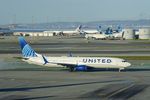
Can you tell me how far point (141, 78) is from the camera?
6512cm

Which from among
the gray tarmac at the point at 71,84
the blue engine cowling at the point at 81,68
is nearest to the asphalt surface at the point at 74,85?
the gray tarmac at the point at 71,84

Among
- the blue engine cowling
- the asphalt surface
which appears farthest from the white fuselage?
the asphalt surface

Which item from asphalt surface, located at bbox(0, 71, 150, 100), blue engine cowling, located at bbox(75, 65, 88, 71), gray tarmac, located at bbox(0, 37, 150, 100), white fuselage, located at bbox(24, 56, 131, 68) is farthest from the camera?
blue engine cowling, located at bbox(75, 65, 88, 71)

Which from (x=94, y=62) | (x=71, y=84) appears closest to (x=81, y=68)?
(x=94, y=62)

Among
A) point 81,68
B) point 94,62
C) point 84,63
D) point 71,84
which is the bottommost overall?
point 81,68

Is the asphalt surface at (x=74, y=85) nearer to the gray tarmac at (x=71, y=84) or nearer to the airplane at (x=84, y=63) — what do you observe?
the gray tarmac at (x=71, y=84)

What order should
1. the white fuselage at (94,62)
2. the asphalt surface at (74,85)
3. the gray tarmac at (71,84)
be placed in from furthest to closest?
the white fuselage at (94,62), the gray tarmac at (71,84), the asphalt surface at (74,85)

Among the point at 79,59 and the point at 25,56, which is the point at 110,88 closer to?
the point at 79,59

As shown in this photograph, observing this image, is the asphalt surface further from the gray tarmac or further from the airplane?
the airplane

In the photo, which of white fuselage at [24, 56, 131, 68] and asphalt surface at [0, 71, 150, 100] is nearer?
asphalt surface at [0, 71, 150, 100]

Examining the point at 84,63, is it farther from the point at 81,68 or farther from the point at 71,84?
the point at 71,84

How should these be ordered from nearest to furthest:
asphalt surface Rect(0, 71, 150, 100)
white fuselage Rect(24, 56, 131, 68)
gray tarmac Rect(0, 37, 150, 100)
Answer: asphalt surface Rect(0, 71, 150, 100) → gray tarmac Rect(0, 37, 150, 100) → white fuselage Rect(24, 56, 131, 68)

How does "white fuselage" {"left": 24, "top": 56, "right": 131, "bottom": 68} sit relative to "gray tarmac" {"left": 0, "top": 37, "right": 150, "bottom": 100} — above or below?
above

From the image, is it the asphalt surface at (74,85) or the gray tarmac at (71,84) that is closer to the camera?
the asphalt surface at (74,85)
